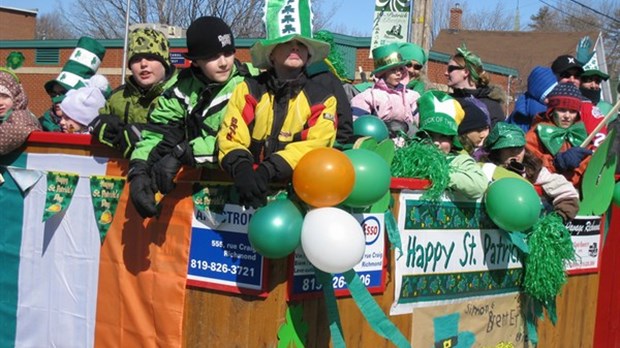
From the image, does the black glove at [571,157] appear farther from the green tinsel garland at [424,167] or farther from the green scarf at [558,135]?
the green tinsel garland at [424,167]

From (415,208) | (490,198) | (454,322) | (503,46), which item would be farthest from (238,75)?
(503,46)

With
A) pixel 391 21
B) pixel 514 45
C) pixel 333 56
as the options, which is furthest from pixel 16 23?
pixel 333 56

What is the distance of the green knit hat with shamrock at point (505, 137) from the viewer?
17.7ft

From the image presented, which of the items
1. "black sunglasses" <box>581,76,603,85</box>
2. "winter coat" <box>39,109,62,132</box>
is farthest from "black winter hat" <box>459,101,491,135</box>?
"winter coat" <box>39,109,62,132</box>

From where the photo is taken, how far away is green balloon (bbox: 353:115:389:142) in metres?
5.24

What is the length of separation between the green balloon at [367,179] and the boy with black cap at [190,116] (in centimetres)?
78

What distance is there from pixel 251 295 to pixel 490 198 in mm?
1786

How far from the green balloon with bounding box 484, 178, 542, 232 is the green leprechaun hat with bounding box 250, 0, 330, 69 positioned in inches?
58.7

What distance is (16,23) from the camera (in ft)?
171

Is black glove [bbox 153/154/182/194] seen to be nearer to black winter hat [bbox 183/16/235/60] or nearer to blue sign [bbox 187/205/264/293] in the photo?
blue sign [bbox 187/205/264/293]

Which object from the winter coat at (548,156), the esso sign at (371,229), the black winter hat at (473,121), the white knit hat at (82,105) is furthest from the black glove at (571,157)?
the white knit hat at (82,105)

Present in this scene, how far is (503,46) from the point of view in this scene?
4209cm

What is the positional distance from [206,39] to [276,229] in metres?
1.31

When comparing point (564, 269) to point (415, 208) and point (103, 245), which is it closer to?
point (415, 208)
